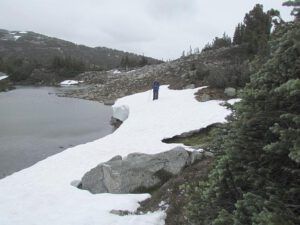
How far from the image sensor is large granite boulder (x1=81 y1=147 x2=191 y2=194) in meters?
11.6

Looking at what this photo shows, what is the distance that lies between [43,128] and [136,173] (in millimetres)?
14828

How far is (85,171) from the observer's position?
1398cm

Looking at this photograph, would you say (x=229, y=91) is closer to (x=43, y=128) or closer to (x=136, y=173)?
(x=136, y=173)

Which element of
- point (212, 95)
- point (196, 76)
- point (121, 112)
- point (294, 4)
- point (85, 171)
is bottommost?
point (85, 171)

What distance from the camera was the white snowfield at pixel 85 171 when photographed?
991cm

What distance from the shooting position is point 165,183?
11.2 m

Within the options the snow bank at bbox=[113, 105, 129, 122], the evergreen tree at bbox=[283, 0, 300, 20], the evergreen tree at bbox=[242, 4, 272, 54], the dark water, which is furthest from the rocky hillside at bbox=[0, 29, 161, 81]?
the evergreen tree at bbox=[283, 0, 300, 20]

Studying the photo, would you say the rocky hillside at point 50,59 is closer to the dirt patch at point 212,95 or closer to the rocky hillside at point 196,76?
the rocky hillside at point 196,76

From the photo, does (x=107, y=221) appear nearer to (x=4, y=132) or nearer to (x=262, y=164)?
(x=262, y=164)

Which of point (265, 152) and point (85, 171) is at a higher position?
point (265, 152)

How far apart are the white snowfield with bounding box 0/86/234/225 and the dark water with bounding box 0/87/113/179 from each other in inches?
84.3

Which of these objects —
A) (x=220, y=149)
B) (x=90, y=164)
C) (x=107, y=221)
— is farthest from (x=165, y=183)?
(x=220, y=149)

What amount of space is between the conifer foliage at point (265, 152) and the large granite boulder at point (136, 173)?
253 inches

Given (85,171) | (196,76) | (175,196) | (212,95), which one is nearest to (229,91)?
(212,95)
